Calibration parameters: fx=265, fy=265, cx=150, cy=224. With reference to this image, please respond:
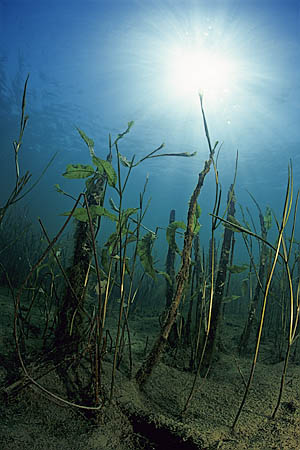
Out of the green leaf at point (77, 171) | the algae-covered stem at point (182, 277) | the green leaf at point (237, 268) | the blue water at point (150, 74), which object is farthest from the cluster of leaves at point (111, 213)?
the blue water at point (150, 74)

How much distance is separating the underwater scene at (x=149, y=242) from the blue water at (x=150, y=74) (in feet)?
0.36

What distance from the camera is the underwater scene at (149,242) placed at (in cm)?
127

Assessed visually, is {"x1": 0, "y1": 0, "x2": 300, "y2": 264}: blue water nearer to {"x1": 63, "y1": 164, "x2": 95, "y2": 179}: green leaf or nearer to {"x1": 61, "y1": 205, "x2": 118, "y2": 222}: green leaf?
{"x1": 63, "y1": 164, "x2": 95, "y2": 179}: green leaf

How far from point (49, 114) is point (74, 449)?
1167 inches

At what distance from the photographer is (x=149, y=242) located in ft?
5.65

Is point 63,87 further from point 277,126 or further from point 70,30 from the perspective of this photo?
point 277,126

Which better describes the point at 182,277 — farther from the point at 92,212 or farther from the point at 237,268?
the point at 237,268

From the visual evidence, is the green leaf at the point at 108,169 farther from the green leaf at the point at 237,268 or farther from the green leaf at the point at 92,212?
the green leaf at the point at 237,268

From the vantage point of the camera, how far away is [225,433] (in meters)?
1.25

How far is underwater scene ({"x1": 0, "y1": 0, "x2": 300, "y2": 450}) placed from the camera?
127 cm

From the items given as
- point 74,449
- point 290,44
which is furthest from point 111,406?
point 290,44

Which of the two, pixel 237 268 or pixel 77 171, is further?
pixel 237 268

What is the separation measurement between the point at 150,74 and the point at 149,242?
2003 centimetres

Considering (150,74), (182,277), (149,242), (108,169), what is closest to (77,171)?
(108,169)
